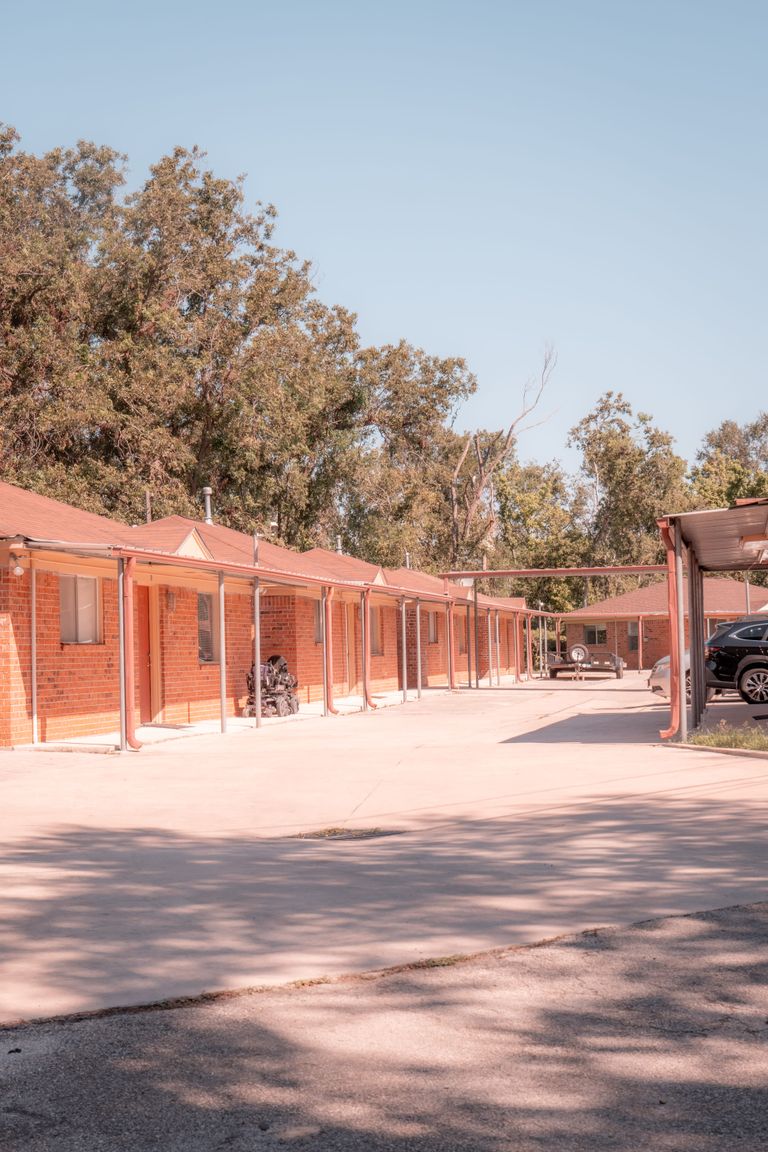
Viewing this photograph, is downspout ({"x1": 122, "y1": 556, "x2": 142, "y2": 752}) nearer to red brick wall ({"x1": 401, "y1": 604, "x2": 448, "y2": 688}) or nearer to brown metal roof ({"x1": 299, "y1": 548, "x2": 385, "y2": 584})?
brown metal roof ({"x1": 299, "y1": 548, "x2": 385, "y2": 584})

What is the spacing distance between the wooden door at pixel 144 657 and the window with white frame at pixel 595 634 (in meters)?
42.5

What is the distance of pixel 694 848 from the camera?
8.51 m

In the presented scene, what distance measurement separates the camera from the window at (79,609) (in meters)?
19.0

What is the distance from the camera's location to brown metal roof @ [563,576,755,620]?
53.8m

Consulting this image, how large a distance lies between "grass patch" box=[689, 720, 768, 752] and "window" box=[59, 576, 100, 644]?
9000 millimetres

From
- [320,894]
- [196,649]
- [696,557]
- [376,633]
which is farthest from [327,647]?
[320,894]

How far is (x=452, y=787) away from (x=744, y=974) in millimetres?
7421

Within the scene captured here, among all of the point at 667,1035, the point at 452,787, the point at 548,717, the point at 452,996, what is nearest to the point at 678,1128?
the point at 667,1035

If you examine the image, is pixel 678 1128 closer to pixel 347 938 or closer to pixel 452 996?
pixel 452 996

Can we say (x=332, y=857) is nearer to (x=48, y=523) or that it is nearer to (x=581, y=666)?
(x=48, y=523)

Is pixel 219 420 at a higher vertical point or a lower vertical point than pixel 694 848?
higher

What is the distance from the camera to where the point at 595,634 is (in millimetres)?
62156

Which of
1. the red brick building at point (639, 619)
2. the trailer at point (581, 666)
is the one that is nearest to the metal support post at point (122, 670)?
the trailer at point (581, 666)

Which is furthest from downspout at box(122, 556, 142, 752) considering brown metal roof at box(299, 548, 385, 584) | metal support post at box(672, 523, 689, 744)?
brown metal roof at box(299, 548, 385, 584)
